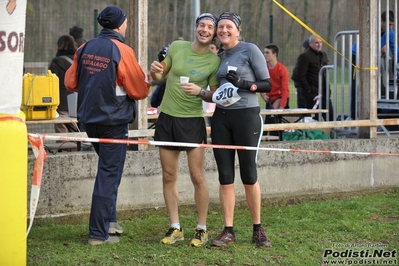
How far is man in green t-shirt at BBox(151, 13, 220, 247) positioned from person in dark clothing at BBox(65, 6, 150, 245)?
0.26 m

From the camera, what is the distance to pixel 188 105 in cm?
674

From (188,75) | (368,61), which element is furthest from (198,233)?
(368,61)

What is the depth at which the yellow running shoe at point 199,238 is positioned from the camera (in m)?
6.70

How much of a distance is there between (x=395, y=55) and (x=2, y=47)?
6.08 meters

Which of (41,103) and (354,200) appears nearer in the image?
(41,103)

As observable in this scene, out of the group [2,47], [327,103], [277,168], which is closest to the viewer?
[2,47]

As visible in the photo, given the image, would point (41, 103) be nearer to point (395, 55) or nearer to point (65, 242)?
point (65, 242)

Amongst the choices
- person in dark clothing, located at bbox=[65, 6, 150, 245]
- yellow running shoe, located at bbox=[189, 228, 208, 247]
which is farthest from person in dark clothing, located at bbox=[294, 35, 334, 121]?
person in dark clothing, located at bbox=[65, 6, 150, 245]

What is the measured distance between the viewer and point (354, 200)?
→ 8867 mm

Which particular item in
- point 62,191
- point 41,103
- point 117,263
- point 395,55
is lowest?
point 117,263

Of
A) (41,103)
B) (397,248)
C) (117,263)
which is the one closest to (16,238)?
(117,263)

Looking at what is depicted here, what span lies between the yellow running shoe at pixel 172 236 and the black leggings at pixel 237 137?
0.59m

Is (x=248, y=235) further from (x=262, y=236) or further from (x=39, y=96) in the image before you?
(x=39, y=96)

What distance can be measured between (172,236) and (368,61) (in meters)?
3.69
